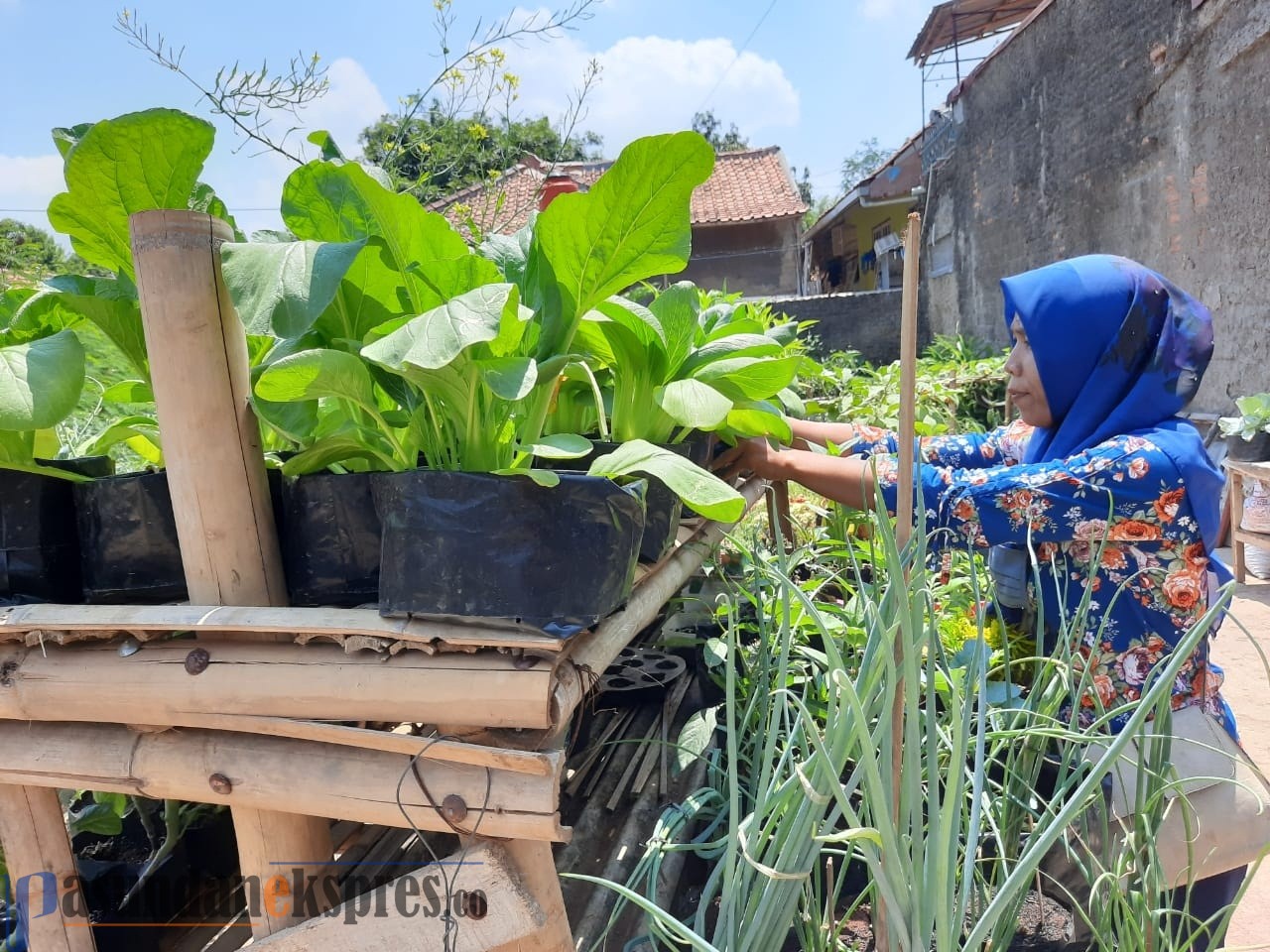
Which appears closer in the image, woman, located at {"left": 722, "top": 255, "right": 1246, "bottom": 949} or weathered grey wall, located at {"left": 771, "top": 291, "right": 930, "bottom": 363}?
woman, located at {"left": 722, "top": 255, "right": 1246, "bottom": 949}

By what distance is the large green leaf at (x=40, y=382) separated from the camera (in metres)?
0.83

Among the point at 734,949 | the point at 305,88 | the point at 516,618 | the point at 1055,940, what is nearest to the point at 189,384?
the point at 516,618

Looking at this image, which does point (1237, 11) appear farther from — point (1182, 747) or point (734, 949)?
point (734, 949)

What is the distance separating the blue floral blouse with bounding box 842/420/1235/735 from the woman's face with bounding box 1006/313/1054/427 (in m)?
0.19

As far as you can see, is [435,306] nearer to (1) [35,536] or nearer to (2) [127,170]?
(2) [127,170]

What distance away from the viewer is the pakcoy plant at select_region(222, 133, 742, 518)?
2.58 feet

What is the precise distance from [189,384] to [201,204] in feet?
0.76

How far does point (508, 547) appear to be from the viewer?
2.79ft

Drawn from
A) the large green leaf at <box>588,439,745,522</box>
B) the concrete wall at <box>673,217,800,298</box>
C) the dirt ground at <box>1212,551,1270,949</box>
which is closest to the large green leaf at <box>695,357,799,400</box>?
the large green leaf at <box>588,439,745,522</box>

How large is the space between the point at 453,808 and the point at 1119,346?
139cm

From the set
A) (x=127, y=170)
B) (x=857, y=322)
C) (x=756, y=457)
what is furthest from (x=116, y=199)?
(x=857, y=322)

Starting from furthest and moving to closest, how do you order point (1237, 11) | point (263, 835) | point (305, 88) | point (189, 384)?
point (1237, 11)
point (305, 88)
point (263, 835)
point (189, 384)

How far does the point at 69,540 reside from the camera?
110 cm

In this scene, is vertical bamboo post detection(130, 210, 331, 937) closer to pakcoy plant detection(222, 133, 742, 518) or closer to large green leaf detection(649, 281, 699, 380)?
pakcoy plant detection(222, 133, 742, 518)
